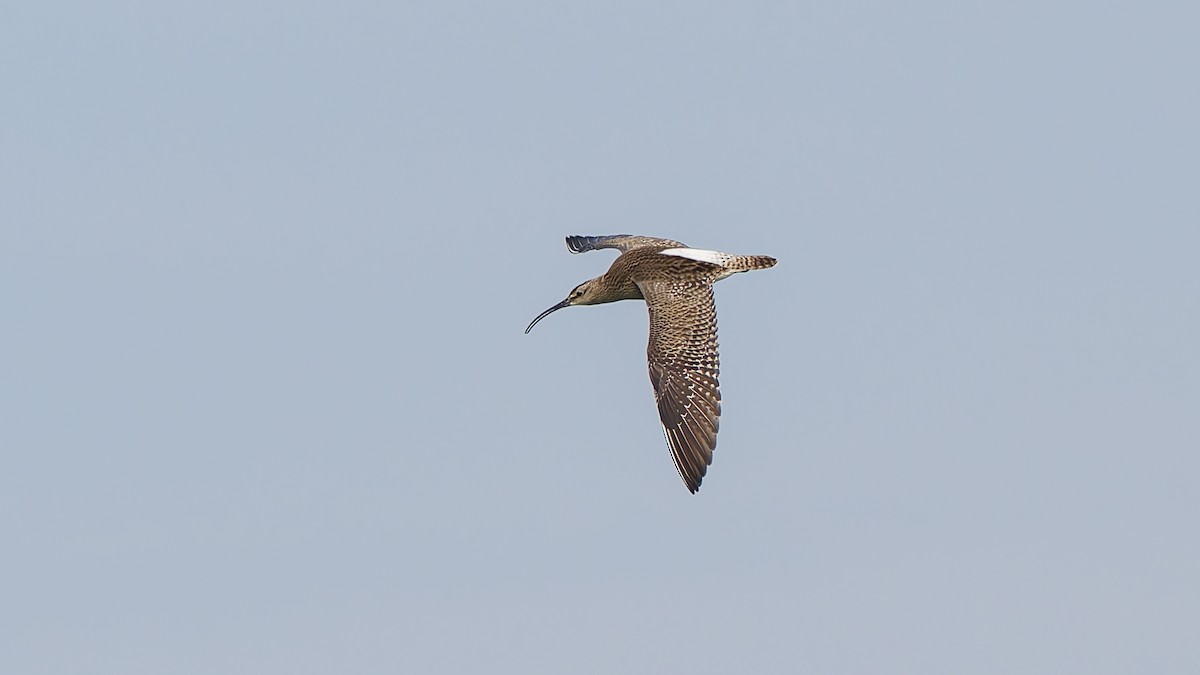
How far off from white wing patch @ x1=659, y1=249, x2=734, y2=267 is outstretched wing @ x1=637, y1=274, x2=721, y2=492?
24.2 inches

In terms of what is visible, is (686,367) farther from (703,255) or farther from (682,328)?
(703,255)

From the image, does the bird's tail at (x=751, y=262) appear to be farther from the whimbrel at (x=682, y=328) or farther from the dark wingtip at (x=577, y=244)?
the dark wingtip at (x=577, y=244)

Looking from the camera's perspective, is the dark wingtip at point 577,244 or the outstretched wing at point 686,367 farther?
Answer: the dark wingtip at point 577,244

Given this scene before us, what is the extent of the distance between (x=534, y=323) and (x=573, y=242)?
604cm

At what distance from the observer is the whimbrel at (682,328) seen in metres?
43.2

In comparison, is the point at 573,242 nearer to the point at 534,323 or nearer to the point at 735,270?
the point at 534,323

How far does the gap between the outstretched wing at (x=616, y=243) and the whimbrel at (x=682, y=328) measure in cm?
164

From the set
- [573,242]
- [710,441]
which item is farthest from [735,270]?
[573,242]

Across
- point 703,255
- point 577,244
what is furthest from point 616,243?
point 703,255

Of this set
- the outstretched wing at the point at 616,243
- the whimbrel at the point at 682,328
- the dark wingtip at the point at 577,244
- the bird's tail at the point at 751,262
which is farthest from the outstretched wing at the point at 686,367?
the dark wingtip at the point at 577,244

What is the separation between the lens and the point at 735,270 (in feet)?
153

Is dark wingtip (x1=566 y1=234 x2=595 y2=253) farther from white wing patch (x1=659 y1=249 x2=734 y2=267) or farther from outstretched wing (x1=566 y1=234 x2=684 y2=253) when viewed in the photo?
white wing patch (x1=659 y1=249 x2=734 y2=267)

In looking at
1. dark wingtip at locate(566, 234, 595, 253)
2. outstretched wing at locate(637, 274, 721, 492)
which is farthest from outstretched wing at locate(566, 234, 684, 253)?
outstretched wing at locate(637, 274, 721, 492)

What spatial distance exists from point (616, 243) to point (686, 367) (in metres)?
9.55
